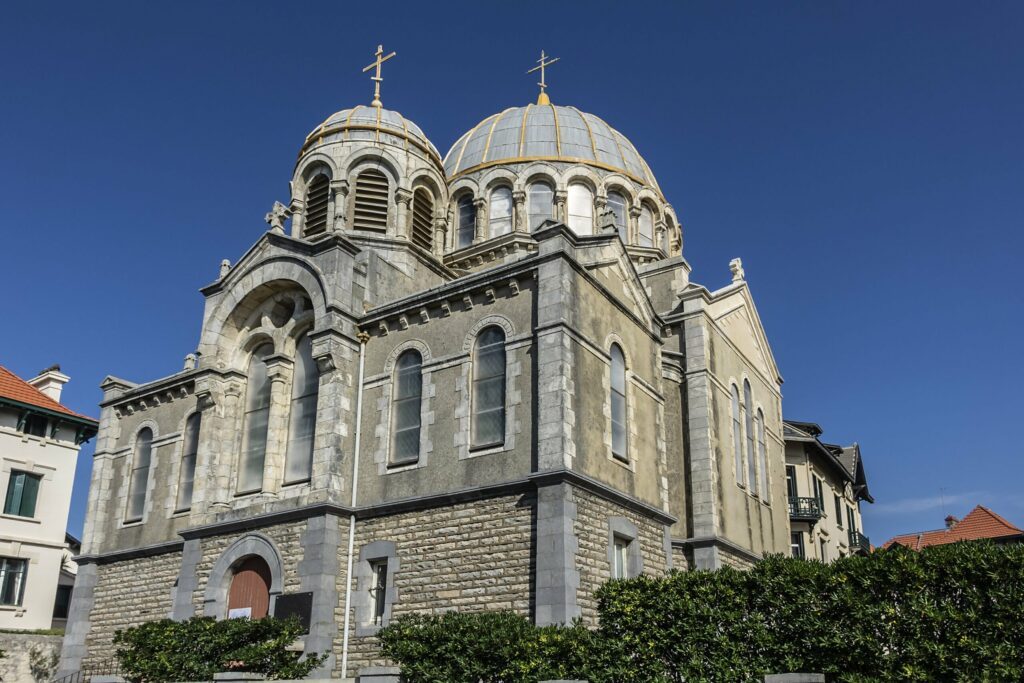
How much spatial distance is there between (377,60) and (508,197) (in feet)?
21.0

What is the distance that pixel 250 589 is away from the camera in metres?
20.8

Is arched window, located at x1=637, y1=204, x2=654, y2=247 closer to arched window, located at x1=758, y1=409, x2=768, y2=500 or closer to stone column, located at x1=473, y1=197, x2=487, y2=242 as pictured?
stone column, located at x1=473, y1=197, x2=487, y2=242

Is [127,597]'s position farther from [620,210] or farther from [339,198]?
[620,210]

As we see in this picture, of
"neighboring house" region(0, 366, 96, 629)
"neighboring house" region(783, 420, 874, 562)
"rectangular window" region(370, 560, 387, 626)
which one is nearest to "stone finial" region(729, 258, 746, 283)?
"neighboring house" region(783, 420, 874, 562)

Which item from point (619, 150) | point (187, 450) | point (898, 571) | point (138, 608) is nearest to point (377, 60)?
point (619, 150)

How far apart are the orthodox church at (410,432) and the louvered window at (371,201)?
5 centimetres

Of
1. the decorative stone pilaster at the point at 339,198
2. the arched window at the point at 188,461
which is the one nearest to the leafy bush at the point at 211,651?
the arched window at the point at 188,461

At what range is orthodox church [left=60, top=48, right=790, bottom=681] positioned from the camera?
18.2 m

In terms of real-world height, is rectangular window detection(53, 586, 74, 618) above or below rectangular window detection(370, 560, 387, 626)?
above

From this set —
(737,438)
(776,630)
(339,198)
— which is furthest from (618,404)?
(339,198)

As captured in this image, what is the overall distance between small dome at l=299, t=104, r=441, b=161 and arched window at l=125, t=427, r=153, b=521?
8.90 m

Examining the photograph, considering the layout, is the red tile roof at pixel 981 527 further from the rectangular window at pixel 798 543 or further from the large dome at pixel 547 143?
the large dome at pixel 547 143

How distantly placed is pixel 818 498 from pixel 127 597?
82.0ft

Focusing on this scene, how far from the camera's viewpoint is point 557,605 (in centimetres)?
1633
